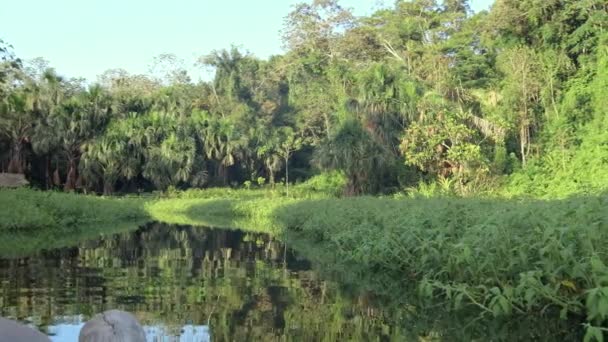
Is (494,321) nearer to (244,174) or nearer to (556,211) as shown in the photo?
(556,211)

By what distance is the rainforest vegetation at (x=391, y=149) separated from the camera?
279 inches

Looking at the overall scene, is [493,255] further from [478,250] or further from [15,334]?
[15,334]

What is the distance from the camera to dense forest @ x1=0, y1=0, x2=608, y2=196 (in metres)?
27.7

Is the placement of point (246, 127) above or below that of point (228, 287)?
above

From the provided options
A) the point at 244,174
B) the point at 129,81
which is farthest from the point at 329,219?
the point at 129,81

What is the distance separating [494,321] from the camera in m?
6.63

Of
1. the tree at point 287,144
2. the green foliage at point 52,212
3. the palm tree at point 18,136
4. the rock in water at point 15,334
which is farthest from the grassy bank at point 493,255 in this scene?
the palm tree at point 18,136

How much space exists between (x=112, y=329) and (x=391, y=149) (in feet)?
93.2

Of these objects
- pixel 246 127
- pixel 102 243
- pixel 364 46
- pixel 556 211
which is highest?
pixel 364 46

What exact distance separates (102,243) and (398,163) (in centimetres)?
1746

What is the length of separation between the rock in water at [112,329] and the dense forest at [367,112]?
989 centimetres

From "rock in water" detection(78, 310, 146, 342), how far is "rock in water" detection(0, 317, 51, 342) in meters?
0.28

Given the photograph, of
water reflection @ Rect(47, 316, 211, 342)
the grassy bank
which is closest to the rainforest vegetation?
the grassy bank

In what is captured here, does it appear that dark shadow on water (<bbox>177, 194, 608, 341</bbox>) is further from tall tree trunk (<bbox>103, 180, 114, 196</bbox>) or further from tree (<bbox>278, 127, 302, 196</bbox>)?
tall tree trunk (<bbox>103, 180, 114, 196</bbox>)
